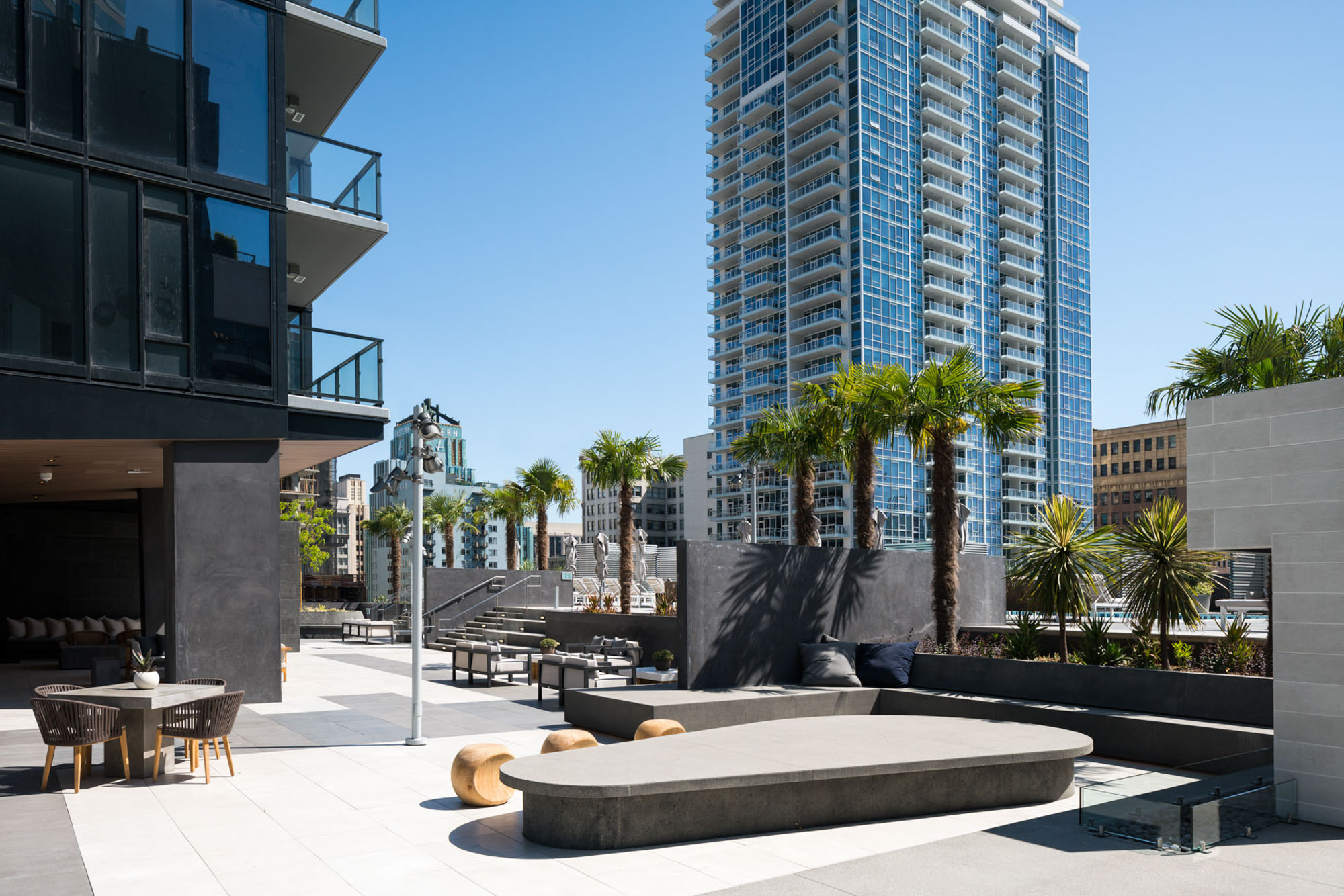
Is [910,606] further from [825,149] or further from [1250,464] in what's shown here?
[825,149]

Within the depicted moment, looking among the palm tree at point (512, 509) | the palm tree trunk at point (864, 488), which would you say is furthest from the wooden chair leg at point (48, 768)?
the palm tree at point (512, 509)

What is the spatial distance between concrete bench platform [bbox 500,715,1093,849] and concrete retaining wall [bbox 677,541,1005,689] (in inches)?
162

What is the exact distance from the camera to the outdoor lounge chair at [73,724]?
9.14m

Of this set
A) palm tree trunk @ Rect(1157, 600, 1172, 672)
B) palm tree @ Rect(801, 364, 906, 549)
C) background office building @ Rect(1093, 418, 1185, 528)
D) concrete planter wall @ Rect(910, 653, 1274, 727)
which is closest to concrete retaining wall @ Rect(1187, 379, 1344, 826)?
concrete planter wall @ Rect(910, 653, 1274, 727)

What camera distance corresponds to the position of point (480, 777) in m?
8.94

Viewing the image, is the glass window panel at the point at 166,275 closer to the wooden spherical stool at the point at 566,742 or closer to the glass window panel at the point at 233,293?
the glass window panel at the point at 233,293

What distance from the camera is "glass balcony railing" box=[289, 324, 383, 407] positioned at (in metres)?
17.0

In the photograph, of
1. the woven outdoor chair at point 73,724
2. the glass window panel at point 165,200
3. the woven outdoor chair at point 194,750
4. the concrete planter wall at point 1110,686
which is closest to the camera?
the woven outdoor chair at point 73,724

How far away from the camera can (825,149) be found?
284 feet

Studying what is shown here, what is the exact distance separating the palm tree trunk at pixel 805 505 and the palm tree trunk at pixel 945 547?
6002mm

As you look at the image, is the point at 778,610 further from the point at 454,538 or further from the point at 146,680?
the point at 454,538

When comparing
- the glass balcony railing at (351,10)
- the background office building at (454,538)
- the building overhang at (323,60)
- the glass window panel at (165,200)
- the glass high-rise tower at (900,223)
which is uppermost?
the glass high-rise tower at (900,223)

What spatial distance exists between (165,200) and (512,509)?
31.3 m

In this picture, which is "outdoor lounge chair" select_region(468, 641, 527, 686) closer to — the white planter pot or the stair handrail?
the white planter pot
